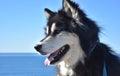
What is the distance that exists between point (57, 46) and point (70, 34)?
277 mm

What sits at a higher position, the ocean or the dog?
the dog

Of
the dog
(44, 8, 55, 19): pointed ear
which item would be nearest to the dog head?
the dog

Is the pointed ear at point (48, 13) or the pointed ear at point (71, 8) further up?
the pointed ear at point (71, 8)

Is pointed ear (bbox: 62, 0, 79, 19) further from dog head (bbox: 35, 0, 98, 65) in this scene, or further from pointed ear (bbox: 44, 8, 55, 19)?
pointed ear (bbox: 44, 8, 55, 19)

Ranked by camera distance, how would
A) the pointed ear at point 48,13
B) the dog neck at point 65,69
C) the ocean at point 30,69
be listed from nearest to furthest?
the dog neck at point 65,69, the pointed ear at point 48,13, the ocean at point 30,69

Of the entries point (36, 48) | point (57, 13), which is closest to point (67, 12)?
point (57, 13)

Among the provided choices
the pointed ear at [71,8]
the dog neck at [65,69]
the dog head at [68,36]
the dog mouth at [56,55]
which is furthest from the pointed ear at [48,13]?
the dog neck at [65,69]

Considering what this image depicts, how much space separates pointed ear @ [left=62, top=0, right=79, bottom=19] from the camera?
7438 mm

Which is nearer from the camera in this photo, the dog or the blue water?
the dog

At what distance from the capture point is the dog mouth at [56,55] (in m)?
7.43

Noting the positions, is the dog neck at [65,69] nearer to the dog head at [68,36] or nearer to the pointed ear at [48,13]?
the dog head at [68,36]

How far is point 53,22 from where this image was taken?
7707mm

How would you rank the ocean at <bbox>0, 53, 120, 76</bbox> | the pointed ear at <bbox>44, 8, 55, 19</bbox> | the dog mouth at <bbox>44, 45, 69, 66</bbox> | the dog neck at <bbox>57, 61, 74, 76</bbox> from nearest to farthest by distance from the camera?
the dog mouth at <bbox>44, 45, 69, 66</bbox>, the dog neck at <bbox>57, 61, 74, 76</bbox>, the pointed ear at <bbox>44, 8, 55, 19</bbox>, the ocean at <bbox>0, 53, 120, 76</bbox>

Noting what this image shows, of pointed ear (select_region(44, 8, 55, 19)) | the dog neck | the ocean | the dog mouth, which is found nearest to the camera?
the dog mouth
